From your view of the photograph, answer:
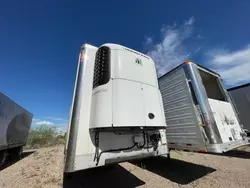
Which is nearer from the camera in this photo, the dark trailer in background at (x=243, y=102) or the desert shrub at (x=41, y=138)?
the dark trailer in background at (x=243, y=102)

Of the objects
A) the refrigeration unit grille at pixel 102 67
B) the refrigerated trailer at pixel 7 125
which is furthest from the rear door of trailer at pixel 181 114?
the refrigerated trailer at pixel 7 125

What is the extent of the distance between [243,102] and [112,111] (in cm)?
787

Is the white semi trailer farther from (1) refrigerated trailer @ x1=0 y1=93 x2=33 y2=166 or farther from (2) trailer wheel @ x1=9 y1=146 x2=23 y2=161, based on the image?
(2) trailer wheel @ x1=9 y1=146 x2=23 y2=161

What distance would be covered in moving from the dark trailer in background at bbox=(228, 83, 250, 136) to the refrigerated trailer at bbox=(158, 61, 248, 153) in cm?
324

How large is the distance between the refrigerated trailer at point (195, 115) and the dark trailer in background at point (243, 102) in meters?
3.24

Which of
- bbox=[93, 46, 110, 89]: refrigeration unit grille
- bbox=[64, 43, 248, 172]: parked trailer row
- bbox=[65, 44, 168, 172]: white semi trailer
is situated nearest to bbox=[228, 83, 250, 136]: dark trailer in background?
bbox=[64, 43, 248, 172]: parked trailer row

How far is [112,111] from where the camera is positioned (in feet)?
6.01

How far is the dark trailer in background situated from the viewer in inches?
226

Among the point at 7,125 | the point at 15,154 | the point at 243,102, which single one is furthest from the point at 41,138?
the point at 243,102

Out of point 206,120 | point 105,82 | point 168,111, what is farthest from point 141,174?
point 105,82

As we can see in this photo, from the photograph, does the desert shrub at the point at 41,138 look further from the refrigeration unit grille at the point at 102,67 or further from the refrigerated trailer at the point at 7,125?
the refrigeration unit grille at the point at 102,67

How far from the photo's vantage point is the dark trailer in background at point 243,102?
5738 millimetres

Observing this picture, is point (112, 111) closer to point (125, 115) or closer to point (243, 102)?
point (125, 115)

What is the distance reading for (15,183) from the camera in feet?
10.5
